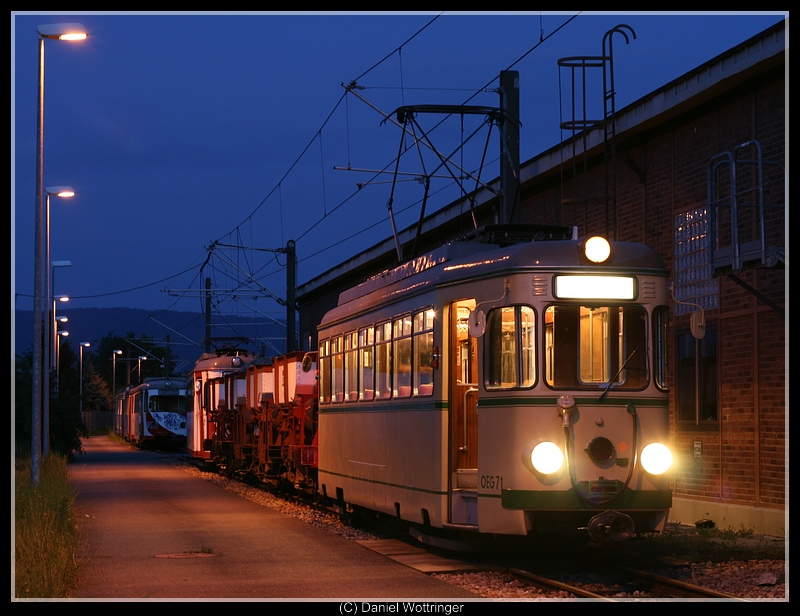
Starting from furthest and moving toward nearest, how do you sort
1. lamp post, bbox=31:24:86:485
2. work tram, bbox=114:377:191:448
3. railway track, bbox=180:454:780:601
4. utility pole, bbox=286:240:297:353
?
work tram, bbox=114:377:191:448
utility pole, bbox=286:240:297:353
lamp post, bbox=31:24:86:485
railway track, bbox=180:454:780:601

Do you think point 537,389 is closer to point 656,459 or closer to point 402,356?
point 656,459

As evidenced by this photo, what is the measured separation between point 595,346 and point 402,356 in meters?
2.78

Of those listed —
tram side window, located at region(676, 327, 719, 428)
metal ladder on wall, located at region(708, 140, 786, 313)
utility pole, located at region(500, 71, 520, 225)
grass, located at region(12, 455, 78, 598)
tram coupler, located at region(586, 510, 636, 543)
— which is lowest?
grass, located at region(12, 455, 78, 598)

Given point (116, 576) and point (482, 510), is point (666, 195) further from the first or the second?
point (116, 576)

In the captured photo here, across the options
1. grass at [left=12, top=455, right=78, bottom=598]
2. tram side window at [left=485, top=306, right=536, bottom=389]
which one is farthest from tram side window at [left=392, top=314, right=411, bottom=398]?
grass at [left=12, top=455, right=78, bottom=598]

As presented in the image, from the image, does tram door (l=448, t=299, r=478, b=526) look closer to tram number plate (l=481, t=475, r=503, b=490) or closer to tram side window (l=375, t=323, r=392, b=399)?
tram number plate (l=481, t=475, r=503, b=490)

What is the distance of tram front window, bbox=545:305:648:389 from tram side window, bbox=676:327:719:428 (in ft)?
17.5

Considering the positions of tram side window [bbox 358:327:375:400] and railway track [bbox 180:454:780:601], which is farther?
tram side window [bbox 358:327:375:400]

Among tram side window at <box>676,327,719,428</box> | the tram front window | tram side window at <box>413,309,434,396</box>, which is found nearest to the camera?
the tram front window

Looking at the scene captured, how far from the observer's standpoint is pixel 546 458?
36.5 feet

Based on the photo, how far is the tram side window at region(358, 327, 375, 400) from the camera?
49.8ft

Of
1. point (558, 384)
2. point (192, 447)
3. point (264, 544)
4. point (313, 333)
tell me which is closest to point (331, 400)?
point (264, 544)

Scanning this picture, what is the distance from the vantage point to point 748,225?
15.8 m

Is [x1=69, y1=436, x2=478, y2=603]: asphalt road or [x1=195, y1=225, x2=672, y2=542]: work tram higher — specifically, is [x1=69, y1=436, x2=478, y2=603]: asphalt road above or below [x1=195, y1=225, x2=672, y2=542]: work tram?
below
